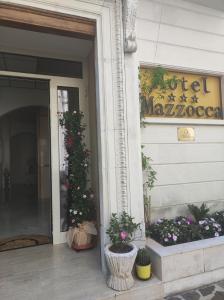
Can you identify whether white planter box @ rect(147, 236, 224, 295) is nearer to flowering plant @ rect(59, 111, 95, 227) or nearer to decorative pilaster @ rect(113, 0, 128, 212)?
decorative pilaster @ rect(113, 0, 128, 212)

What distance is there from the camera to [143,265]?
2180 mm

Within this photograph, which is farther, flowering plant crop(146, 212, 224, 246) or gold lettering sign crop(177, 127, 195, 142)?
gold lettering sign crop(177, 127, 195, 142)

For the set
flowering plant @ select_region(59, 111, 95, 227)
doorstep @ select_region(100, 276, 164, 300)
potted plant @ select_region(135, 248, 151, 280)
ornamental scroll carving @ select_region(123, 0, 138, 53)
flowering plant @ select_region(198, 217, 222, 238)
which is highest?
ornamental scroll carving @ select_region(123, 0, 138, 53)

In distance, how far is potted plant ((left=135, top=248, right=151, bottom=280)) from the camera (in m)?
2.16

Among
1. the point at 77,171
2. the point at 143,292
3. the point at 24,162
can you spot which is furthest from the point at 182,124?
the point at 24,162

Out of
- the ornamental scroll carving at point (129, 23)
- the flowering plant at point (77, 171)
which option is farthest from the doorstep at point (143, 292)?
the ornamental scroll carving at point (129, 23)

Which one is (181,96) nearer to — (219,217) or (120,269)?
(219,217)

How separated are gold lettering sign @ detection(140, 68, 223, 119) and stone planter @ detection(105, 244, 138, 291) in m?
1.79

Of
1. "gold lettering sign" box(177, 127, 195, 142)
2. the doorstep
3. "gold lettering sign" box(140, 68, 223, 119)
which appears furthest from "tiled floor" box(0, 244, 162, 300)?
"gold lettering sign" box(140, 68, 223, 119)

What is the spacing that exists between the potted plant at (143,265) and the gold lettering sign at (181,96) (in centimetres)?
171

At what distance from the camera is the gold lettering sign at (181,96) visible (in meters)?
3.11

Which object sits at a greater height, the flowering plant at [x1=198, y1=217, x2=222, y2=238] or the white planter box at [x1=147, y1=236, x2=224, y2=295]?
the flowering plant at [x1=198, y1=217, x2=222, y2=238]

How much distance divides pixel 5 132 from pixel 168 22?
25.6ft

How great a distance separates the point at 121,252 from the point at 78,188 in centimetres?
122
